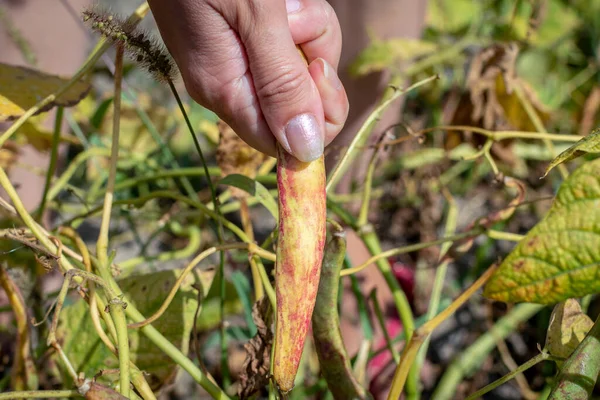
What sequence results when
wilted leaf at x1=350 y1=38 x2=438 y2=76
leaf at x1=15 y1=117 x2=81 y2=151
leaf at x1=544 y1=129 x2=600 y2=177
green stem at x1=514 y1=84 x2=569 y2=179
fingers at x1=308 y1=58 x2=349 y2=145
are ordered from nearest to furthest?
leaf at x1=544 y1=129 x2=600 y2=177
fingers at x1=308 y1=58 x2=349 y2=145
green stem at x1=514 y1=84 x2=569 y2=179
leaf at x1=15 y1=117 x2=81 y2=151
wilted leaf at x1=350 y1=38 x2=438 y2=76

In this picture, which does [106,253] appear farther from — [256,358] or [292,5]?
[292,5]

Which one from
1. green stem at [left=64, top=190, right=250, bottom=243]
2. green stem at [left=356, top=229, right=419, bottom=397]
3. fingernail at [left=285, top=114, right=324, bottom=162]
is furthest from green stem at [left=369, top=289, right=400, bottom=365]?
fingernail at [left=285, top=114, right=324, bottom=162]

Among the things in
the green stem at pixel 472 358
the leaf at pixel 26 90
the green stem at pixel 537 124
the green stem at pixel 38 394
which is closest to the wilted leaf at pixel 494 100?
the green stem at pixel 537 124

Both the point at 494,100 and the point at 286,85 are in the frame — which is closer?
the point at 286,85

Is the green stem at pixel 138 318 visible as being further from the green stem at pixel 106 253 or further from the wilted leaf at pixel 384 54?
the wilted leaf at pixel 384 54

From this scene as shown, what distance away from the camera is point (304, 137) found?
0.50 m

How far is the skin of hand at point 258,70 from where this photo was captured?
489 mm

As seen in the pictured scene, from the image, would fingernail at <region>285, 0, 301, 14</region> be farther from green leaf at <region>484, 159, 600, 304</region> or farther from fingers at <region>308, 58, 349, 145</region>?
green leaf at <region>484, 159, 600, 304</region>

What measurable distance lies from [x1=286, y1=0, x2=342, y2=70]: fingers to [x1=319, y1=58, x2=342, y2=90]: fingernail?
1.3 inches

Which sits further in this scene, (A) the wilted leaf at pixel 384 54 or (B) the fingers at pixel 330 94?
(A) the wilted leaf at pixel 384 54

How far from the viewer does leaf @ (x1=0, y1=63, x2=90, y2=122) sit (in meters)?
0.65

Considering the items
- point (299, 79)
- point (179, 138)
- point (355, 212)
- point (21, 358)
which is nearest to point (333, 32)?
point (299, 79)

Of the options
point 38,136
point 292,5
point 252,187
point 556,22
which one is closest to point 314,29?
point 292,5

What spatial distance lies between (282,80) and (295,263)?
0.15 meters
